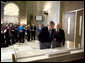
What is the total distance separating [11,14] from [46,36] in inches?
40.6

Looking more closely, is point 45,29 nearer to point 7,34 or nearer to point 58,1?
point 58,1

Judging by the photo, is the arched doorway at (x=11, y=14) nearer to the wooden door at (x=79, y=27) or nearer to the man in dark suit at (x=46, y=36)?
the man in dark suit at (x=46, y=36)

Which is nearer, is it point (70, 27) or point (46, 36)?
point (46, 36)

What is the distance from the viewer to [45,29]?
1.89 m

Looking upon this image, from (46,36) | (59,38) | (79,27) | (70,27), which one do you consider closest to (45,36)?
(46,36)

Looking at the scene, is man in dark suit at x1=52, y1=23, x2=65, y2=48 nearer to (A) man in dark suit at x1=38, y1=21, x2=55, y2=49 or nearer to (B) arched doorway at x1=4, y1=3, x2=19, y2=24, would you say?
(A) man in dark suit at x1=38, y1=21, x2=55, y2=49

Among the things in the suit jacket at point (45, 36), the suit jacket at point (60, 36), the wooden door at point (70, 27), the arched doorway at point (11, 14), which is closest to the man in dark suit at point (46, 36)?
the suit jacket at point (45, 36)

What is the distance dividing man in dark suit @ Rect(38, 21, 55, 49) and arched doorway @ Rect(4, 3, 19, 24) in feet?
2.24

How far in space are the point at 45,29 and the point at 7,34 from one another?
2130 millimetres

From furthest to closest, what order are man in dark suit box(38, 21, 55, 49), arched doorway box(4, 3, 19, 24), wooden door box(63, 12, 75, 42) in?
wooden door box(63, 12, 75, 42), arched doorway box(4, 3, 19, 24), man in dark suit box(38, 21, 55, 49)

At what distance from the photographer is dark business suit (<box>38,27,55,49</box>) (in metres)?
1.87

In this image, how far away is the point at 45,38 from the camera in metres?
1.88

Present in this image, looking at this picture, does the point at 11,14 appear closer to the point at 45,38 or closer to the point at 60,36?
the point at 45,38

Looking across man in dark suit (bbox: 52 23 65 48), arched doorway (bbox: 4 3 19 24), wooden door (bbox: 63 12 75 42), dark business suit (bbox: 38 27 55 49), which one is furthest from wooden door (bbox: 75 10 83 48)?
arched doorway (bbox: 4 3 19 24)
